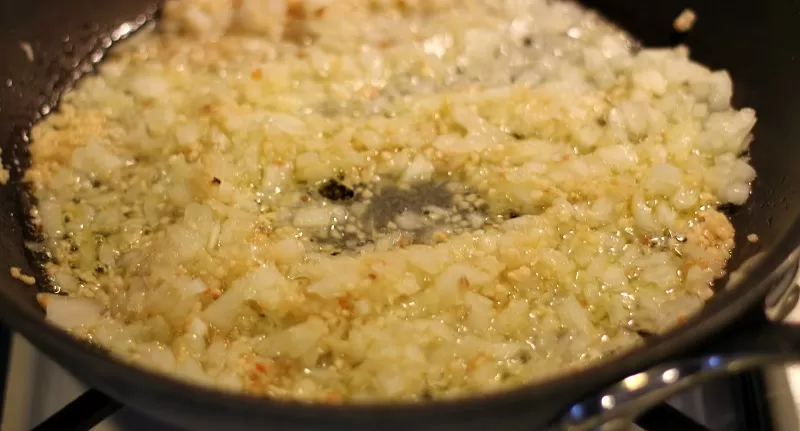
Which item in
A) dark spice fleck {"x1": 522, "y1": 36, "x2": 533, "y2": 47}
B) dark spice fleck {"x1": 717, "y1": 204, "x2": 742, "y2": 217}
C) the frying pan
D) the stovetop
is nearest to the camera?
the frying pan

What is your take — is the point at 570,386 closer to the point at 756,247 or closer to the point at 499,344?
the point at 499,344

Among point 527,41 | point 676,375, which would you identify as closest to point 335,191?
point 527,41

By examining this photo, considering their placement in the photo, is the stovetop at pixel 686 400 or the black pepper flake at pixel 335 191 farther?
the black pepper flake at pixel 335 191

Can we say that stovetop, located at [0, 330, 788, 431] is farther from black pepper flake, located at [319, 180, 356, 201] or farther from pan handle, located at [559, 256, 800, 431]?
black pepper flake, located at [319, 180, 356, 201]

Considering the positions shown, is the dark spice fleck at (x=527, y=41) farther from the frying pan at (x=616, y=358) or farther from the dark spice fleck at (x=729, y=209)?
the dark spice fleck at (x=729, y=209)

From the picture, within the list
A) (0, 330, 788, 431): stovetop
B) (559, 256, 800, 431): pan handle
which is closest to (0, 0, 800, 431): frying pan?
(559, 256, 800, 431): pan handle

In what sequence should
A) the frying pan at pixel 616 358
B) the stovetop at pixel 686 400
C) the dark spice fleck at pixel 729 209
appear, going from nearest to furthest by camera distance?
the frying pan at pixel 616 358 < the stovetop at pixel 686 400 < the dark spice fleck at pixel 729 209

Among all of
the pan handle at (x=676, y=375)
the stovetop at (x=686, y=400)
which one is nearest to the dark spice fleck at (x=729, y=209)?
the stovetop at (x=686, y=400)
